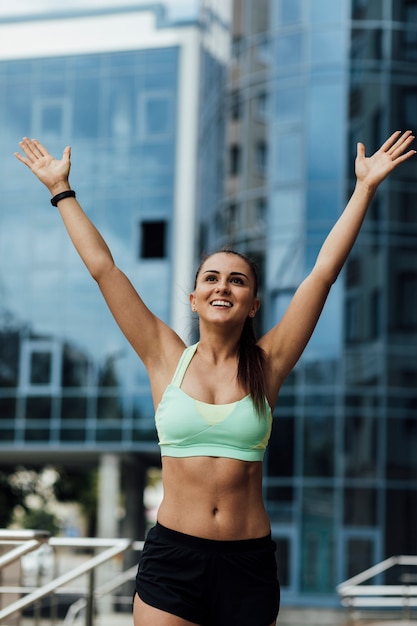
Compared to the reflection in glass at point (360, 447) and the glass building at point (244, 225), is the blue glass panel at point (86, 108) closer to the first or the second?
the glass building at point (244, 225)

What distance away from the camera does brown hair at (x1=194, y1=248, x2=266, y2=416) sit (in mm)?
2947

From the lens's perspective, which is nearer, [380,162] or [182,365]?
[182,365]

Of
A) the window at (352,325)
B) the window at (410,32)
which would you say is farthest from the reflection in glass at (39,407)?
the window at (410,32)

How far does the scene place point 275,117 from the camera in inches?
949

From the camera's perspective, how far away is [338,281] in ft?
76.5

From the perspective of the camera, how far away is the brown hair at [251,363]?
9.67ft

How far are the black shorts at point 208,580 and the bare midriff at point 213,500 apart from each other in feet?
0.08

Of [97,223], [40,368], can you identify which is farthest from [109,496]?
[97,223]

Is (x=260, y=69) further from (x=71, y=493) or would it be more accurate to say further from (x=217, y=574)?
(x=217, y=574)

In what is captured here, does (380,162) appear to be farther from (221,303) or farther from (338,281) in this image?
(338,281)

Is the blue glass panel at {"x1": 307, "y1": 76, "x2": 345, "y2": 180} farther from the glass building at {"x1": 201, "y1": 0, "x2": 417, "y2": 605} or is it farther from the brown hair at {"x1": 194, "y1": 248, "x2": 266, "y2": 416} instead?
the brown hair at {"x1": 194, "y1": 248, "x2": 266, "y2": 416}

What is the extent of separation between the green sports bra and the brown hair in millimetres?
50

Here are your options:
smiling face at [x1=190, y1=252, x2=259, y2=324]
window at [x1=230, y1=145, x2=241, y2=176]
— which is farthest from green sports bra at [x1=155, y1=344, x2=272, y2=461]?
window at [x1=230, y1=145, x2=241, y2=176]

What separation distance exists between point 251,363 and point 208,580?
1.79 feet
